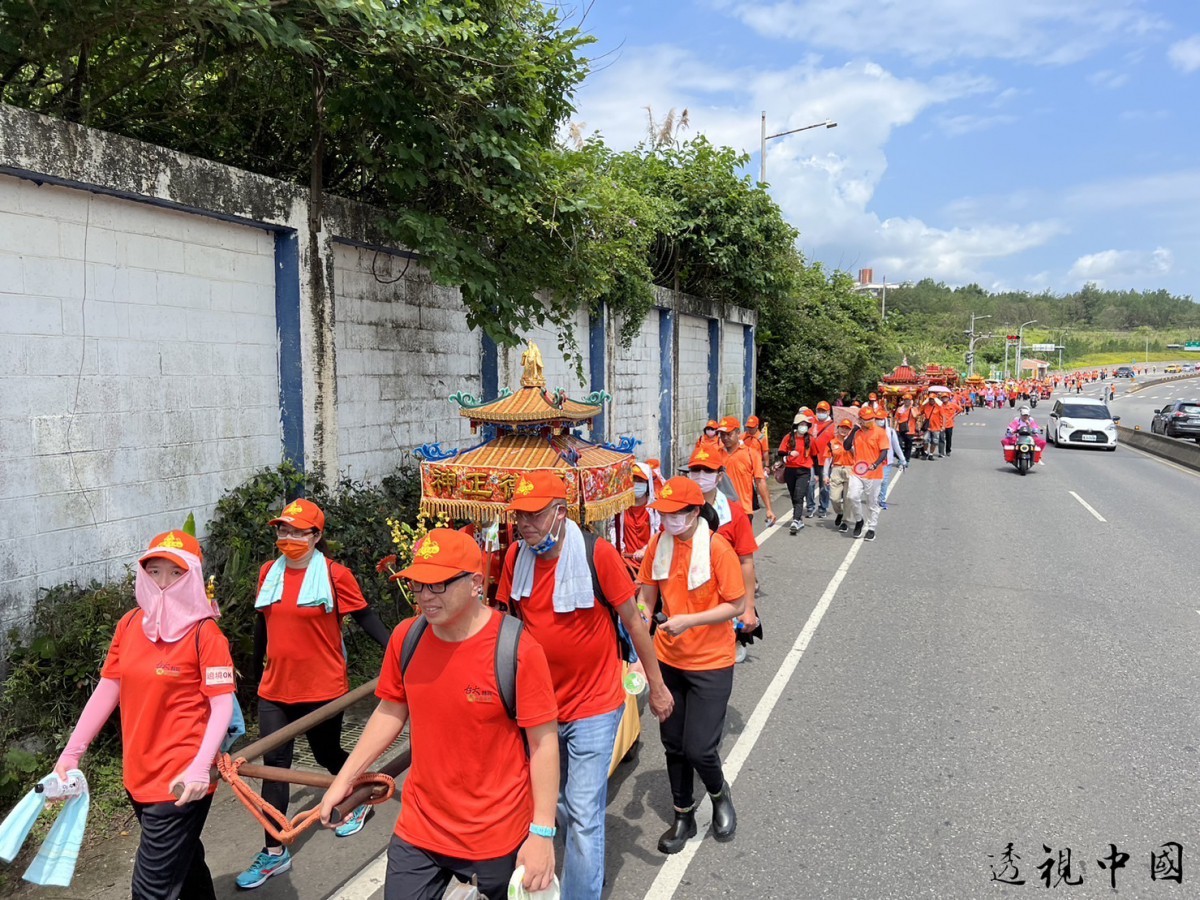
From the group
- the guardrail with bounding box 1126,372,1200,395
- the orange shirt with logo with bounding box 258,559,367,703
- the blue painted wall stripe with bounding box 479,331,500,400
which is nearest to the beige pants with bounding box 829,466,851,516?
the blue painted wall stripe with bounding box 479,331,500,400

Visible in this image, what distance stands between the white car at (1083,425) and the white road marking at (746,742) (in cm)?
1964

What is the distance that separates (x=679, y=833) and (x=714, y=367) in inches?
571

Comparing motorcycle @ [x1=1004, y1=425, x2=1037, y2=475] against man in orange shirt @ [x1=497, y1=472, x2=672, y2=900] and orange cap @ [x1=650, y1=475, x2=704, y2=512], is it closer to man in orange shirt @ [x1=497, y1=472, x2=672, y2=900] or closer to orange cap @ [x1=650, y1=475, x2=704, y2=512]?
orange cap @ [x1=650, y1=475, x2=704, y2=512]

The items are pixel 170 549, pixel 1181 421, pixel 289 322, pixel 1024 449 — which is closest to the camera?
pixel 170 549

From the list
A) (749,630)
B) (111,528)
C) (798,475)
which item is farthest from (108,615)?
(798,475)

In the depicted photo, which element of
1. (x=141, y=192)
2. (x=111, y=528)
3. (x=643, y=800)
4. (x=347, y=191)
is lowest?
(x=643, y=800)

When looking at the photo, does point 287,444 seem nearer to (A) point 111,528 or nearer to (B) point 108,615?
(A) point 111,528

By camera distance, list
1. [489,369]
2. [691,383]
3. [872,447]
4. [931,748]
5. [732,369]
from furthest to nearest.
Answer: [732,369] → [691,383] → [872,447] → [489,369] → [931,748]

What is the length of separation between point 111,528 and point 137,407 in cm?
78

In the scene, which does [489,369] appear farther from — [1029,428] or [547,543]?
[1029,428]

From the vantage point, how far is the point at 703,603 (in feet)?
13.2

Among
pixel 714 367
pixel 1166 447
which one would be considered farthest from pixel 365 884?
pixel 1166 447

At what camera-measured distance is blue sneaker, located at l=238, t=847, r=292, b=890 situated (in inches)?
148

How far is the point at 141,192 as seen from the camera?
17.1ft
